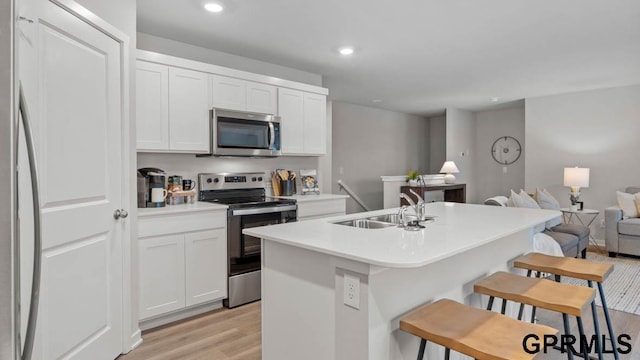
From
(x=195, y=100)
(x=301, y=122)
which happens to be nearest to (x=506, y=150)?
(x=301, y=122)

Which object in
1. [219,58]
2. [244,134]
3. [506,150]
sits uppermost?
[219,58]

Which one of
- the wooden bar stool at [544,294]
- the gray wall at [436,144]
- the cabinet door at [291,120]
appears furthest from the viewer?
the gray wall at [436,144]

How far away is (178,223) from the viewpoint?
9.57ft

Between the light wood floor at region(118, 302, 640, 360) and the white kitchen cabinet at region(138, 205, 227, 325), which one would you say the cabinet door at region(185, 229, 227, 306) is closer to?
the white kitchen cabinet at region(138, 205, 227, 325)

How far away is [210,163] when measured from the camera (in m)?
3.68

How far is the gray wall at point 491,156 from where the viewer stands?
7.70 meters

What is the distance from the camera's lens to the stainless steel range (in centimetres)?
322

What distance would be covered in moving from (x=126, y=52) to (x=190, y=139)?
3.23 ft

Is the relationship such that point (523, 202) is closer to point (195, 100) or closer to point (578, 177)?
point (578, 177)

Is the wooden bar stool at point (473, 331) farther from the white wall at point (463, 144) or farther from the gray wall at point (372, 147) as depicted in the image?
the white wall at point (463, 144)

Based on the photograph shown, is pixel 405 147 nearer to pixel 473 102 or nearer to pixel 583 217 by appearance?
pixel 473 102

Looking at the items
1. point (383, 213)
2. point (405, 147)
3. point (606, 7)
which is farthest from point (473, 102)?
point (383, 213)

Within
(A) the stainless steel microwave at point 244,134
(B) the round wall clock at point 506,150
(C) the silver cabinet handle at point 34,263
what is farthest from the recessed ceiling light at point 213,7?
(B) the round wall clock at point 506,150

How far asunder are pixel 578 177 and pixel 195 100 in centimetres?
525
